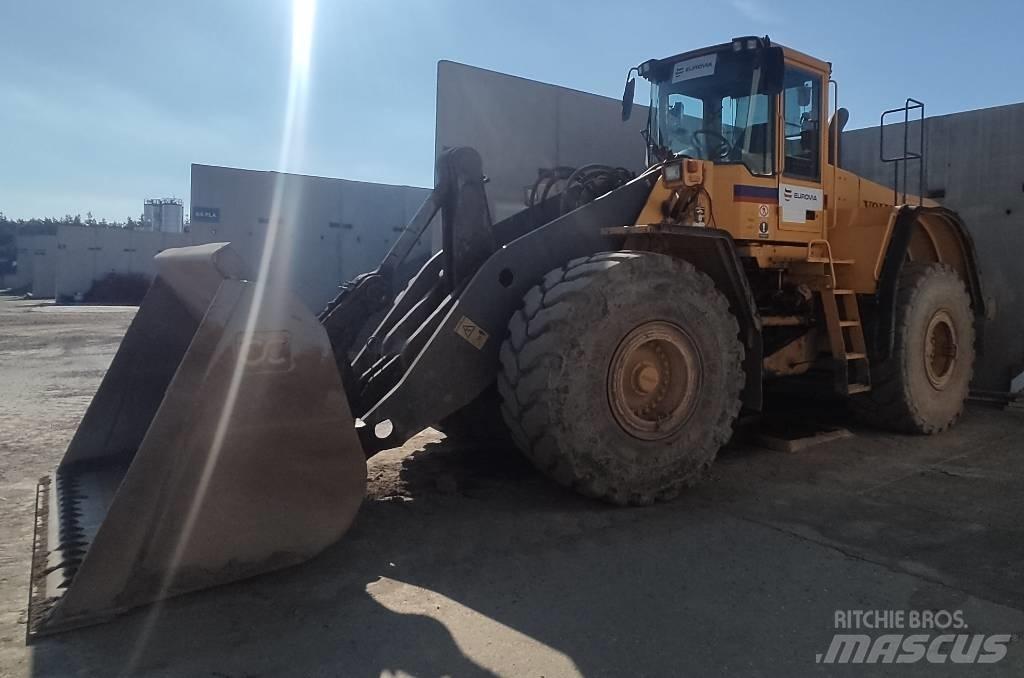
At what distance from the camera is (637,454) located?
15.5 feet

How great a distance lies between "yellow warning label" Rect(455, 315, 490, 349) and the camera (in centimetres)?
454

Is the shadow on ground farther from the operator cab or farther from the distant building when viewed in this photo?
the distant building

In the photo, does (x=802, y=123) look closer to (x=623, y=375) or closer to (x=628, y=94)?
(x=628, y=94)

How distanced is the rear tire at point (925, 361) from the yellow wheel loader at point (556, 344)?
0.03 metres

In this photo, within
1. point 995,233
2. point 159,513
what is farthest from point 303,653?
point 995,233

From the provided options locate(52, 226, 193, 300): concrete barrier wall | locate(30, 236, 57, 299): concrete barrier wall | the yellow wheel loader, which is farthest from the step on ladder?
locate(30, 236, 57, 299): concrete barrier wall

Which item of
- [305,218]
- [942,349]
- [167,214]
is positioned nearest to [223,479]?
[942,349]

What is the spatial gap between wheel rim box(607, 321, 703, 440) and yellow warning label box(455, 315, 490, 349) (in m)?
0.77

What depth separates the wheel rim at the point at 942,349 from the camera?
7.42m

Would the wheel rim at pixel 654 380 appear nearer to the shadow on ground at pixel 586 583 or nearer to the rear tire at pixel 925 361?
the shadow on ground at pixel 586 583

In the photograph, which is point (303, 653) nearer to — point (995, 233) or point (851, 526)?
point (851, 526)

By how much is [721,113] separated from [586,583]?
12.9ft

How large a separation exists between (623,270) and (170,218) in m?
55.6

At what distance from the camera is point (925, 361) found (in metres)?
7.19
